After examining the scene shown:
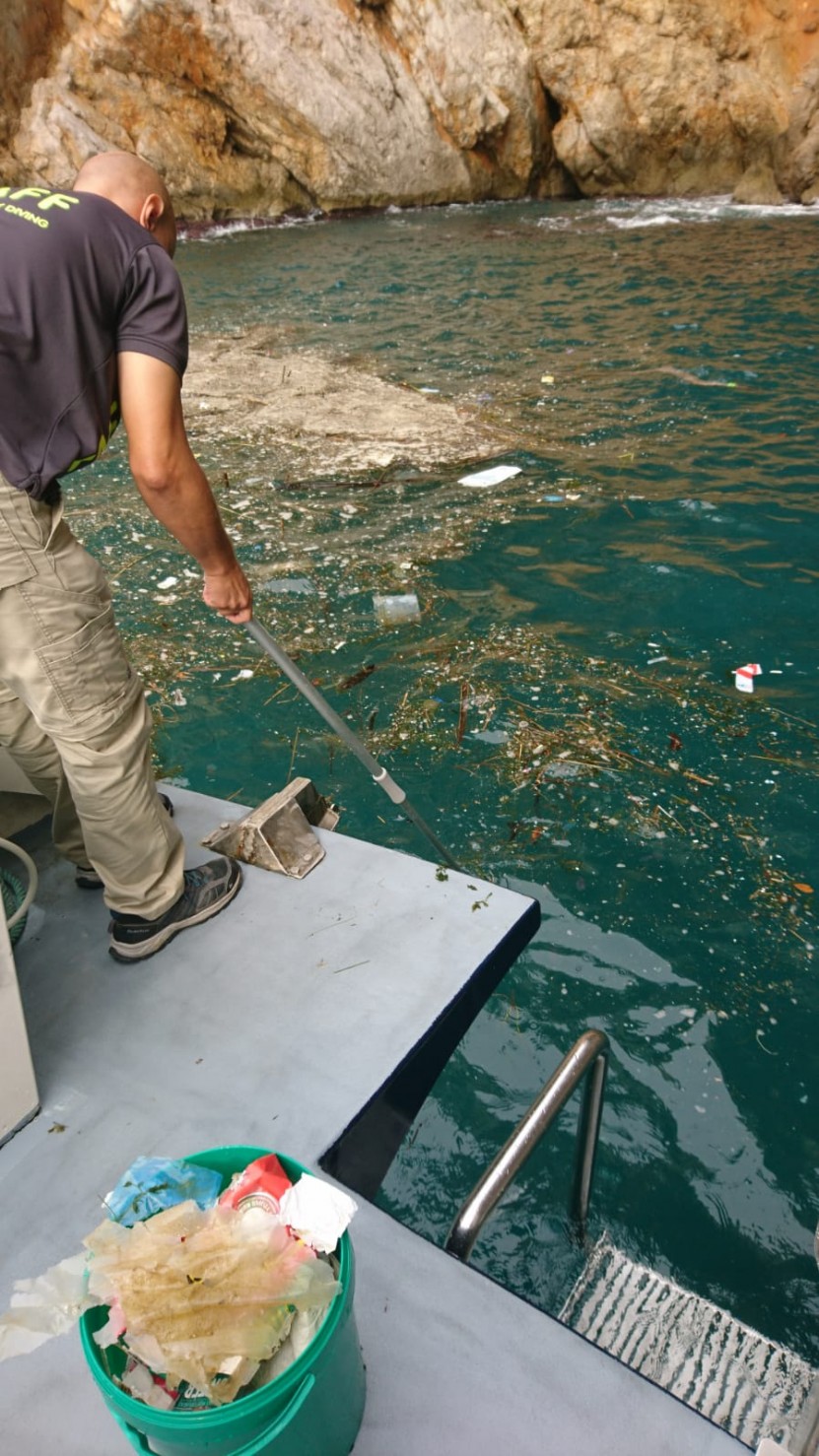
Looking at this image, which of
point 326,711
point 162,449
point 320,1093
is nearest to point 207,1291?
point 320,1093

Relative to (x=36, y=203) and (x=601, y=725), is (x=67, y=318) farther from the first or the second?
(x=601, y=725)

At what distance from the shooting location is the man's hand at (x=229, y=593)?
90.4 inches

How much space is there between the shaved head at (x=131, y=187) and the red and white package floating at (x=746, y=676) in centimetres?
288

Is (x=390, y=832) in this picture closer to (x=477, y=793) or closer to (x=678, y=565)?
(x=477, y=793)

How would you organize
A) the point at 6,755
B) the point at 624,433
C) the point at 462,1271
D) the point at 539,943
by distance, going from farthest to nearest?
1. the point at 624,433
2. the point at 539,943
3. the point at 6,755
4. the point at 462,1271

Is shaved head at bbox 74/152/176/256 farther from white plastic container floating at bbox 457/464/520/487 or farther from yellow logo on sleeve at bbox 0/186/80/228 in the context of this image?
white plastic container floating at bbox 457/464/520/487

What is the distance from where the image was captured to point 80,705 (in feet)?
7.07

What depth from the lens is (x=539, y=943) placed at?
2926 millimetres

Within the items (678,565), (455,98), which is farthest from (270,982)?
(455,98)

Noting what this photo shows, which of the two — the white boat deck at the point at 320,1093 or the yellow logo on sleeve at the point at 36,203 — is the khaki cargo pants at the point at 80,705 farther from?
the yellow logo on sleeve at the point at 36,203

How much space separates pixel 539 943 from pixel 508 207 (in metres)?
18.2

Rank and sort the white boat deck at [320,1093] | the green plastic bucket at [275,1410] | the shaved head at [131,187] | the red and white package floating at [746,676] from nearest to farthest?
1. the green plastic bucket at [275,1410]
2. the white boat deck at [320,1093]
3. the shaved head at [131,187]
4. the red and white package floating at [746,676]

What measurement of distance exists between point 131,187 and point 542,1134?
89.0 inches

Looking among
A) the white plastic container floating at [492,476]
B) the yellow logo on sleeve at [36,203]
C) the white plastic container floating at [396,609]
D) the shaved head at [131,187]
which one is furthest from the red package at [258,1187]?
the white plastic container floating at [492,476]
